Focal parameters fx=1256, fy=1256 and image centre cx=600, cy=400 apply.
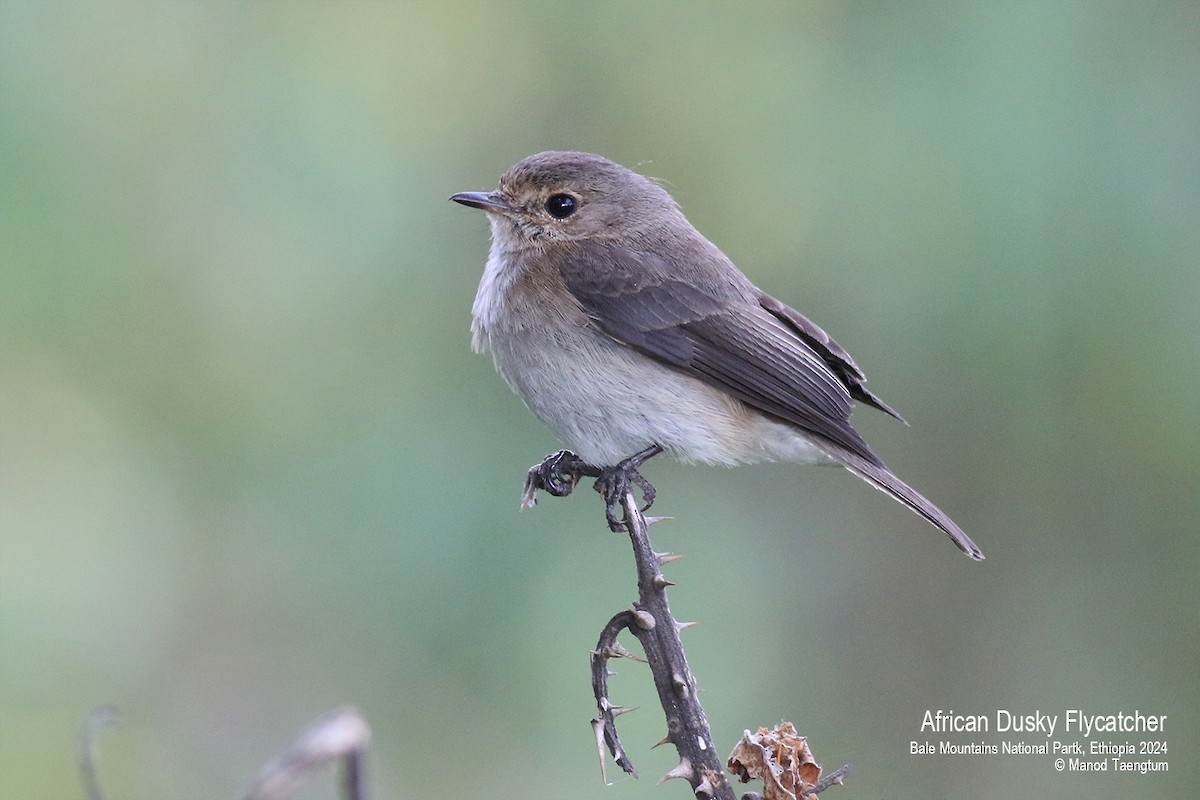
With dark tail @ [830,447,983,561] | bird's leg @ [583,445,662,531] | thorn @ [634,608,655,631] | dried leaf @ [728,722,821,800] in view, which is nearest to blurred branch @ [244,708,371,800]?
dried leaf @ [728,722,821,800]

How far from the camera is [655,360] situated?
4.24 metres

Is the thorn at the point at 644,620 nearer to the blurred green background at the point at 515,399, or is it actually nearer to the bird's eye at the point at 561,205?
the blurred green background at the point at 515,399

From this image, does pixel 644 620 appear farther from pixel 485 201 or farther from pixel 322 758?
pixel 485 201

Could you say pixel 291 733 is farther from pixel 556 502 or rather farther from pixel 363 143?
pixel 363 143

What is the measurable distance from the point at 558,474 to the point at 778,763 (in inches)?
77.0

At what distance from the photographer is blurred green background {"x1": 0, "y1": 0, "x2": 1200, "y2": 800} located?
484 cm

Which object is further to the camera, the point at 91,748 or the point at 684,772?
the point at 684,772

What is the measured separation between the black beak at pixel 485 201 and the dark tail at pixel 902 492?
4.94ft

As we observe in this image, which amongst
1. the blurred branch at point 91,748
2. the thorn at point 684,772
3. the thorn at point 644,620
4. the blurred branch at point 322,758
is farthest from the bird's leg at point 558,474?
the blurred branch at point 322,758

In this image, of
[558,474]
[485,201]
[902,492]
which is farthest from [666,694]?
[485,201]

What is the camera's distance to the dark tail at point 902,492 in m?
3.95

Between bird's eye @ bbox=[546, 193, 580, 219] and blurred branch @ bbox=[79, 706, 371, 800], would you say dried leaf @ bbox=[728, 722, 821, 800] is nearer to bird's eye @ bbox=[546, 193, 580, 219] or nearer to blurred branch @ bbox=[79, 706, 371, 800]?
blurred branch @ bbox=[79, 706, 371, 800]

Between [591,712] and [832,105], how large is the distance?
2.74m

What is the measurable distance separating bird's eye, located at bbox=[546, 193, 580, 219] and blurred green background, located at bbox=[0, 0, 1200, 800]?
2.83 ft
